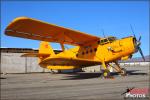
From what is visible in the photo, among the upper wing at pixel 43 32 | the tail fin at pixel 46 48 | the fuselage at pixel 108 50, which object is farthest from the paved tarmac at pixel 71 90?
the tail fin at pixel 46 48

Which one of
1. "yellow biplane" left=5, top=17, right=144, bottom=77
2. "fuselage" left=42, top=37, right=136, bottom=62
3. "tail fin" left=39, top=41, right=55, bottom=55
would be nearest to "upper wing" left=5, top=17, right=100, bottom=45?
"yellow biplane" left=5, top=17, right=144, bottom=77

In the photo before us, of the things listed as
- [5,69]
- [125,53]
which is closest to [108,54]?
[125,53]

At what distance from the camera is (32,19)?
56.2 ft

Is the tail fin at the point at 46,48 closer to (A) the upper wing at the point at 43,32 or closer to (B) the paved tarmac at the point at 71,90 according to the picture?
(A) the upper wing at the point at 43,32

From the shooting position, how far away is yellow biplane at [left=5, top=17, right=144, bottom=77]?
723 inches

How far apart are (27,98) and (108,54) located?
41.4 feet

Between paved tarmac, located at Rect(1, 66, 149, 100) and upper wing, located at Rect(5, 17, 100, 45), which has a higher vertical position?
upper wing, located at Rect(5, 17, 100, 45)

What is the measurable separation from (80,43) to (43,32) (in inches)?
175

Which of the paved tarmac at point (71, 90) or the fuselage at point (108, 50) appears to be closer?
the paved tarmac at point (71, 90)

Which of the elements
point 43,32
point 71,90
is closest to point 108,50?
point 43,32

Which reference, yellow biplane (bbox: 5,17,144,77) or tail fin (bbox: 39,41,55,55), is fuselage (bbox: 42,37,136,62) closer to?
yellow biplane (bbox: 5,17,144,77)

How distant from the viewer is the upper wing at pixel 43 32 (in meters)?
17.4

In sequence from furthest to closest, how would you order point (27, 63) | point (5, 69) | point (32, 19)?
point (27, 63), point (5, 69), point (32, 19)

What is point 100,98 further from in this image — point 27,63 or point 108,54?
point 27,63
